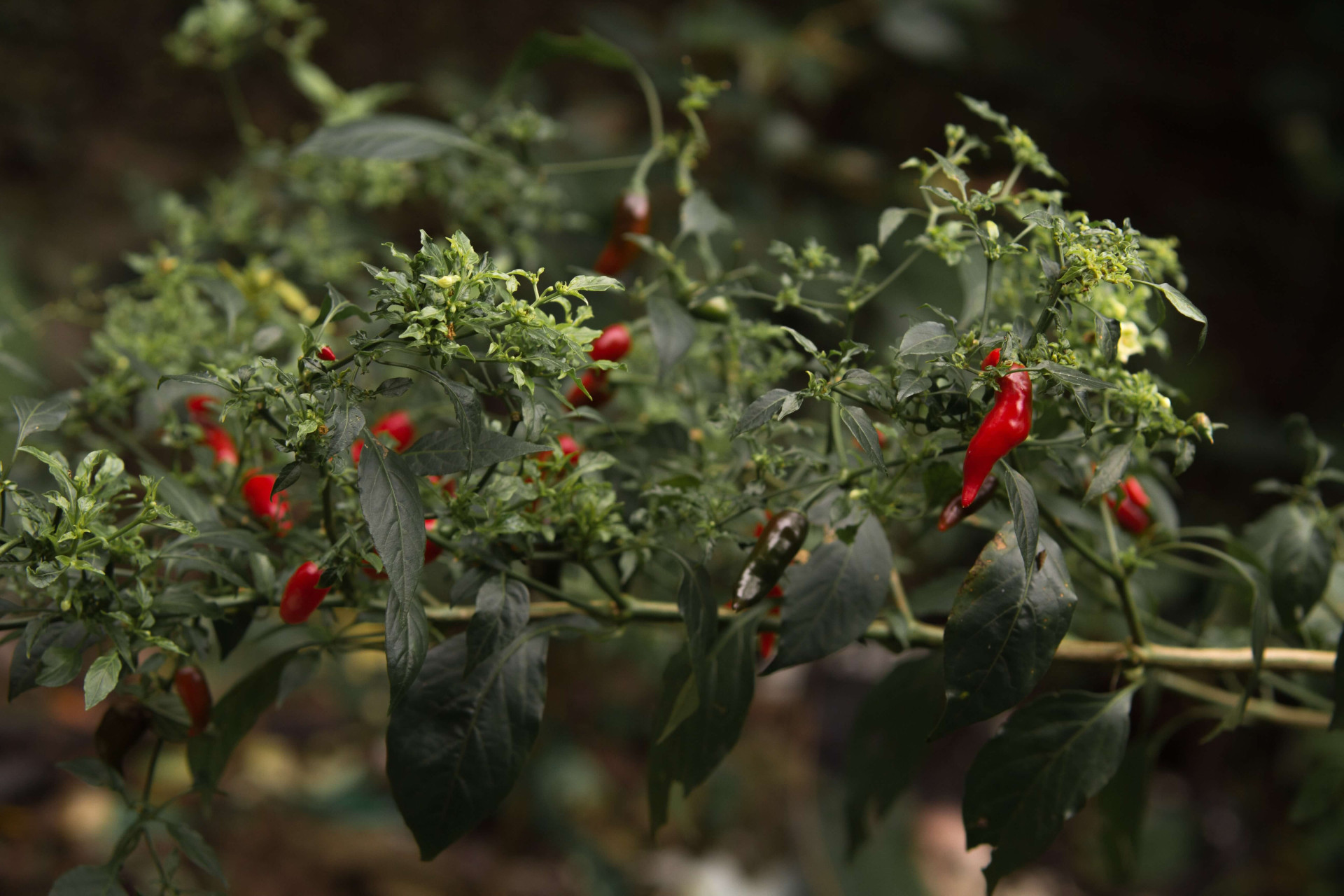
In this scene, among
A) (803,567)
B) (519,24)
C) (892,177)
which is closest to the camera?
(803,567)

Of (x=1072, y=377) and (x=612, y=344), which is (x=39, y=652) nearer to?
(x=612, y=344)

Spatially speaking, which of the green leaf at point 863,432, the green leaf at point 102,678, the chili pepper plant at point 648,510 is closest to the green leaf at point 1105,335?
the chili pepper plant at point 648,510

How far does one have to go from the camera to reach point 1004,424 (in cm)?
39

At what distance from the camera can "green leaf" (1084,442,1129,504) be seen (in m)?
0.43

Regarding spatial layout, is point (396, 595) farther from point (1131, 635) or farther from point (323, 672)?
point (323, 672)

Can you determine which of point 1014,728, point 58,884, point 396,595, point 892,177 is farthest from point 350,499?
point 892,177

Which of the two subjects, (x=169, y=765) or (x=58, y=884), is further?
(x=169, y=765)

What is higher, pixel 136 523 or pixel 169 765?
pixel 136 523

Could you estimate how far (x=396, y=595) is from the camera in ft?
1.27

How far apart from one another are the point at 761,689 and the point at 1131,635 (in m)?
1.55

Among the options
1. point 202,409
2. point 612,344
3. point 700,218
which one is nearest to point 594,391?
point 612,344

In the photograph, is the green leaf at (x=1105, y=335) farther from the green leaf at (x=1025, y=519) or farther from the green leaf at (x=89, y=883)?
the green leaf at (x=89, y=883)

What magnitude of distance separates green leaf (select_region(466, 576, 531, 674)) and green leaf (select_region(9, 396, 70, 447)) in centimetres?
21

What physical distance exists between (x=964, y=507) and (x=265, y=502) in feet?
1.20
